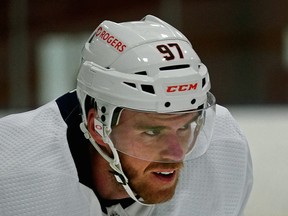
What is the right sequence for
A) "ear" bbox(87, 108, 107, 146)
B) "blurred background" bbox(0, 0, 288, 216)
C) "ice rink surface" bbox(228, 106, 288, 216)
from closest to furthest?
"ear" bbox(87, 108, 107, 146), "ice rink surface" bbox(228, 106, 288, 216), "blurred background" bbox(0, 0, 288, 216)

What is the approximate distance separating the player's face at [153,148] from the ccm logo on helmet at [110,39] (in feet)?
0.36

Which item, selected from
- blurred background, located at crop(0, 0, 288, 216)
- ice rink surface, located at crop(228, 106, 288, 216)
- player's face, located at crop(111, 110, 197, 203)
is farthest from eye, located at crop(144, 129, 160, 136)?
blurred background, located at crop(0, 0, 288, 216)

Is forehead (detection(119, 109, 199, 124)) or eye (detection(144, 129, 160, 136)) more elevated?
forehead (detection(119, 109, 199, 124))

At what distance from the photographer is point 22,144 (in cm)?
158

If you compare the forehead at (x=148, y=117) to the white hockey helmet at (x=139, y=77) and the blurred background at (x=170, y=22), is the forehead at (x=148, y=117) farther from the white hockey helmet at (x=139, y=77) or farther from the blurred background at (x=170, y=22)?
the blurred background at (x=170, y=22)

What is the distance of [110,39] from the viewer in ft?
4.99

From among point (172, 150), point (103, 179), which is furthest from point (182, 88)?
point (103, 179)

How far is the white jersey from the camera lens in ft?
5.04

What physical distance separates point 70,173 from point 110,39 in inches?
10.0

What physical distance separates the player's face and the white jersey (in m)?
0.11

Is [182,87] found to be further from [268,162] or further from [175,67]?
[268,162]

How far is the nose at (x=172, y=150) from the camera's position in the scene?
1.49m

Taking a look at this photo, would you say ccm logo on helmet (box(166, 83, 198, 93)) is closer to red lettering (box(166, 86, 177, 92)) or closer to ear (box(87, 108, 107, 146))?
red lettering (box(166, 86, 177, 92))

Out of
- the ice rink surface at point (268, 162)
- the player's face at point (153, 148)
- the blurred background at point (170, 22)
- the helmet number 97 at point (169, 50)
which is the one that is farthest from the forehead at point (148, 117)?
the blurred background at point (170, 22)
